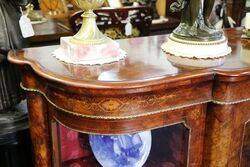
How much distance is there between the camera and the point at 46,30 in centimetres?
185

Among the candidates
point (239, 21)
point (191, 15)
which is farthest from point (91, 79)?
point (239, 21)

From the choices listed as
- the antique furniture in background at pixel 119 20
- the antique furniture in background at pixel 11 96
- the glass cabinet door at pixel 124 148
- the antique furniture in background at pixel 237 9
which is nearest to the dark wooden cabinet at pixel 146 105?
the glass cabinet door at pixel 124 148

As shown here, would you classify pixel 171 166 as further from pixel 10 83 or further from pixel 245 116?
pixel 10 83

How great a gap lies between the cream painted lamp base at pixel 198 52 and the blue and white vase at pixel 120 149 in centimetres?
24

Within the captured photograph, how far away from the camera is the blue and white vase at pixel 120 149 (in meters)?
0.98

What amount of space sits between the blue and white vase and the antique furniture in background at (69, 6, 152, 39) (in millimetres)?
776

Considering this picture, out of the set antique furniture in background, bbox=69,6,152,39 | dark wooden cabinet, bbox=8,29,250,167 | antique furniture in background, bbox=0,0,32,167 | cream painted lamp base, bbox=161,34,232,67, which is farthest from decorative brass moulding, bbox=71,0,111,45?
antique furniture in background, bbox=69,6,152,39

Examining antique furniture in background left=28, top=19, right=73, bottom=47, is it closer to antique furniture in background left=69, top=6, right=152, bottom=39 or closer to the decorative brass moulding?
antique furniture in background left=69, top=6, right=152, bottom=39

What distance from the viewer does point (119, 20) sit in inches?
68.7

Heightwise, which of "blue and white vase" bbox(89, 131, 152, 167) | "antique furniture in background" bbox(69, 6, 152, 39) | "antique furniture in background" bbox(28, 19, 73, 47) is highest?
"antique furniture in background" bbox(69, 6, 152, 39)

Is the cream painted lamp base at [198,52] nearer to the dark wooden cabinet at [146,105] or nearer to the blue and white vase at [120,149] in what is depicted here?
the dark wooden cabinet at [146,105]

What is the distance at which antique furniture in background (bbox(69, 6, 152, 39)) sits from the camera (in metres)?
1.64

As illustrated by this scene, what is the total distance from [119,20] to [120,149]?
2.95 ft

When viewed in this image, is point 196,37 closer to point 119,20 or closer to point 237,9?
point 119,20
